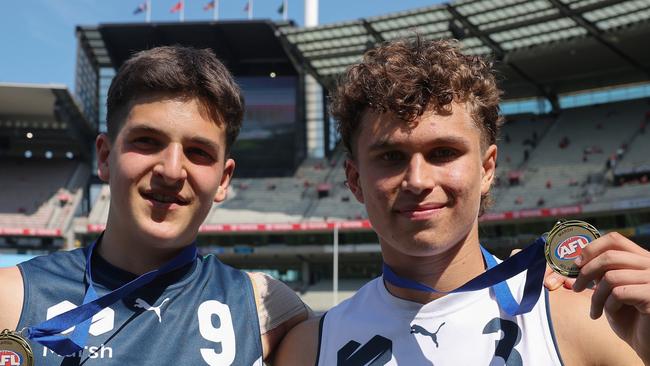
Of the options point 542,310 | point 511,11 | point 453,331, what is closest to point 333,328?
point 453,331

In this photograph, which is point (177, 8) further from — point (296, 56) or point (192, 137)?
point (192, 137)

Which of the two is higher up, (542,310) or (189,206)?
(189,206)

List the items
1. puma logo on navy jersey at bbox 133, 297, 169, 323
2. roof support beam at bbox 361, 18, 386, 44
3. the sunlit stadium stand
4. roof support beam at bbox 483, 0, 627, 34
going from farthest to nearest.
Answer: roof support beam at bbox 361, 18, 386, 44 < the sunlit stadium stand < roof support beam at bbox 483, 0, 627, 34 < puma logo on navy jersey at bbox 133, 297, 169, 323

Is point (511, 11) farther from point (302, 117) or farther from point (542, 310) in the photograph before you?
point (542, 310)

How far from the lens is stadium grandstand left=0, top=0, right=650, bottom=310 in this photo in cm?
3117

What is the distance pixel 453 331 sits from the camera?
98.8 inches

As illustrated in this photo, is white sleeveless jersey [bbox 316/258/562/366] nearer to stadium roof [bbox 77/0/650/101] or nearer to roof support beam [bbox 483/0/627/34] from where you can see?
stadium roof [bbox 77/0/650/101]

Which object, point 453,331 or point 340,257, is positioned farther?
point 340,257

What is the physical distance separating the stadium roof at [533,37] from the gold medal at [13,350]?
27.1 metres

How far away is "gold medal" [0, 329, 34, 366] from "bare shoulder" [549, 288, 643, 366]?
2.09 meters

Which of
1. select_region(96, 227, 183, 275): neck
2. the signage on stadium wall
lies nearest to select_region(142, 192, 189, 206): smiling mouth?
select_region(96, 227, 183, 275): neck

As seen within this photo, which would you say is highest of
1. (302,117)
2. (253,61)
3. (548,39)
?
(548,39)

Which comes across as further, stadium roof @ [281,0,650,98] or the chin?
stadium roof @ [281,0,650,98]

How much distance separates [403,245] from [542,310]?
0.64 meters
